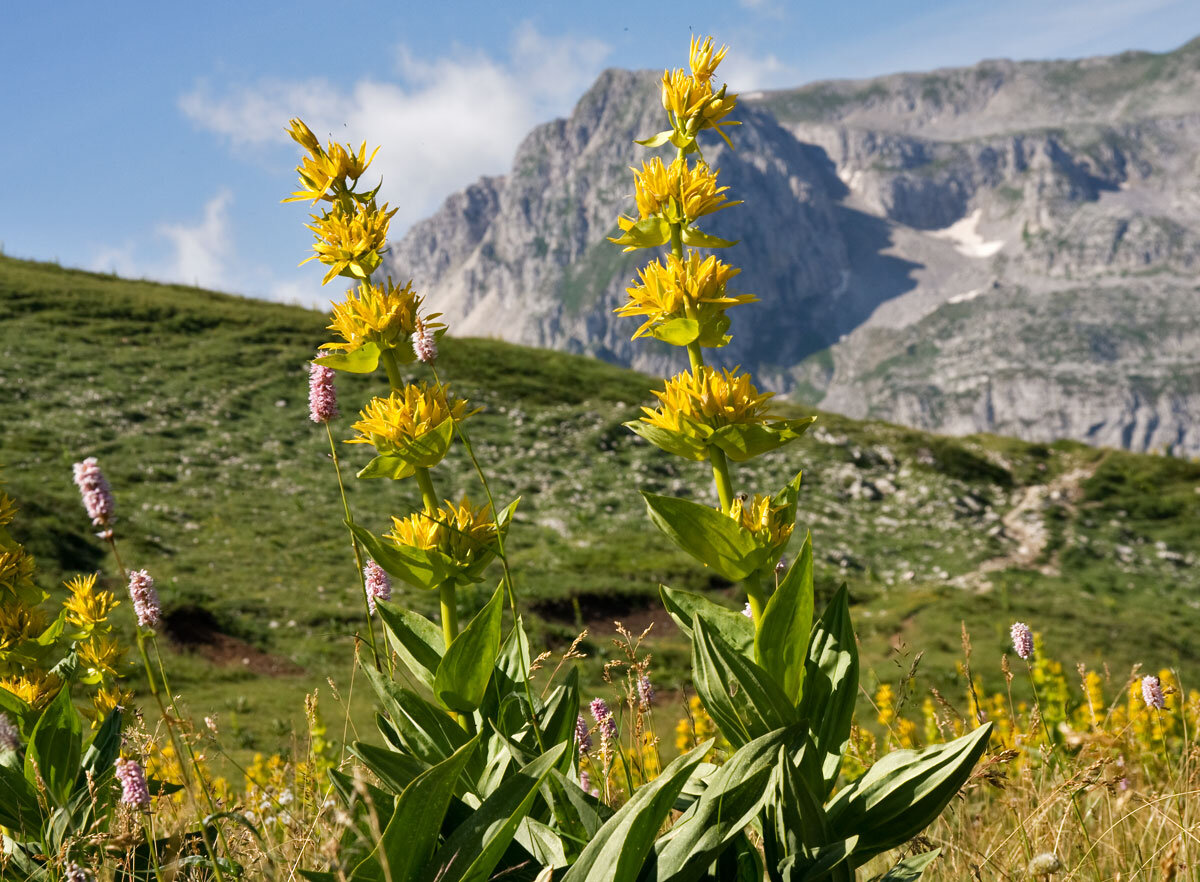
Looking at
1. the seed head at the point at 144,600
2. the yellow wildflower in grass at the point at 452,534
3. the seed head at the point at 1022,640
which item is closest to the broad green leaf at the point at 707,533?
the yellow wildflower in grass at the point at 452,534

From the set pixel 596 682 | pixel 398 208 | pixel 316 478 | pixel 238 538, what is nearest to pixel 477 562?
pixel 398 208

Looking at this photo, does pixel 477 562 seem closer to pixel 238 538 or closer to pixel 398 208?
pixel 398 208

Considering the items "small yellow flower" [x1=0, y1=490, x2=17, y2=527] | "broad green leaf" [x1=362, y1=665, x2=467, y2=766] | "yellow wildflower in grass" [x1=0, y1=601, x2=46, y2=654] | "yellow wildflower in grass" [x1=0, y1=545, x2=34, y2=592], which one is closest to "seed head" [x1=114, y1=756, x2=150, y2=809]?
"yellow wildflower in grass" [x1=0, y1=601, x2=46, y2=654]

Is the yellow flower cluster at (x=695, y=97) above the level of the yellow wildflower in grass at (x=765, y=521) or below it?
above

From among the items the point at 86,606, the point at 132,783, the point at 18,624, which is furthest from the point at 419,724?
the point at 18,624

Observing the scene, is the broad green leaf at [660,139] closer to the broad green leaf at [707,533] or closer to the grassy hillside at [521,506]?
the broad green leaf at [707,533]

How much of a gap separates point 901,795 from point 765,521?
2.57ft

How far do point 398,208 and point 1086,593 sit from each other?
18511 millimetres

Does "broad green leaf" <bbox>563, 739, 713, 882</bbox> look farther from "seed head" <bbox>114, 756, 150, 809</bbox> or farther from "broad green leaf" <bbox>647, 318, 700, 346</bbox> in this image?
"seed head" <bbox>114, 756, 150, 809</bbox>

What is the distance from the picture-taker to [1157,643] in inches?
560

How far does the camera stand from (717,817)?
193 centimetres

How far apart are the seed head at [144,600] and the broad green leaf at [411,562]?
1.05m

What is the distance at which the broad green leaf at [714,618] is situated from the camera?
2254mm

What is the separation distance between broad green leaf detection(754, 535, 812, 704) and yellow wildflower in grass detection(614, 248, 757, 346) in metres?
0.68
